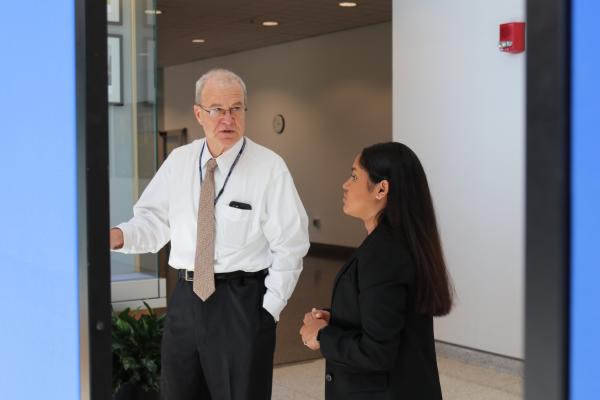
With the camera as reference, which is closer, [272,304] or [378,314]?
[378,314]

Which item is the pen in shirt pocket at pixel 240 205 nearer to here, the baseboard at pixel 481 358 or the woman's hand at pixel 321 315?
the woman's hand at pixel 321 315

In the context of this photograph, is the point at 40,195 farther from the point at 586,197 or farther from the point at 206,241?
the point at 206,241

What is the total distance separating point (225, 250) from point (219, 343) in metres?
0.33

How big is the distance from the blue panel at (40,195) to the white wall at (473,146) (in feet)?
13.4

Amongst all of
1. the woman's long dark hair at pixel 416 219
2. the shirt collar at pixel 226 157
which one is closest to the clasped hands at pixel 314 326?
the woman's long dark hair at pixel 416 219

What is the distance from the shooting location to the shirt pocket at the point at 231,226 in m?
2.80

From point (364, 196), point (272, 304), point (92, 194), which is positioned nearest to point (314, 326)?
point (364, 196)

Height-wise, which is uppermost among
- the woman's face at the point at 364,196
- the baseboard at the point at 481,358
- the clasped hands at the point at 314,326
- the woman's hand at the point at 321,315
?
the woman's face at the point at 364,196

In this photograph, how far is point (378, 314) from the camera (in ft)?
6.45

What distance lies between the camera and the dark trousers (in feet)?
8.95

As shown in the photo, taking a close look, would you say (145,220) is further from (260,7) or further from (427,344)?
(260,7)

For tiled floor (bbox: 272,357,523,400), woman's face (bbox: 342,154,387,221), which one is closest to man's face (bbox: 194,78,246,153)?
woman's face (bbox: 342,154,387,221)

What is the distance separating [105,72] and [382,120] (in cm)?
1008

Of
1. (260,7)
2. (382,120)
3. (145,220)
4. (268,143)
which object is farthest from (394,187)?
(268,143)
